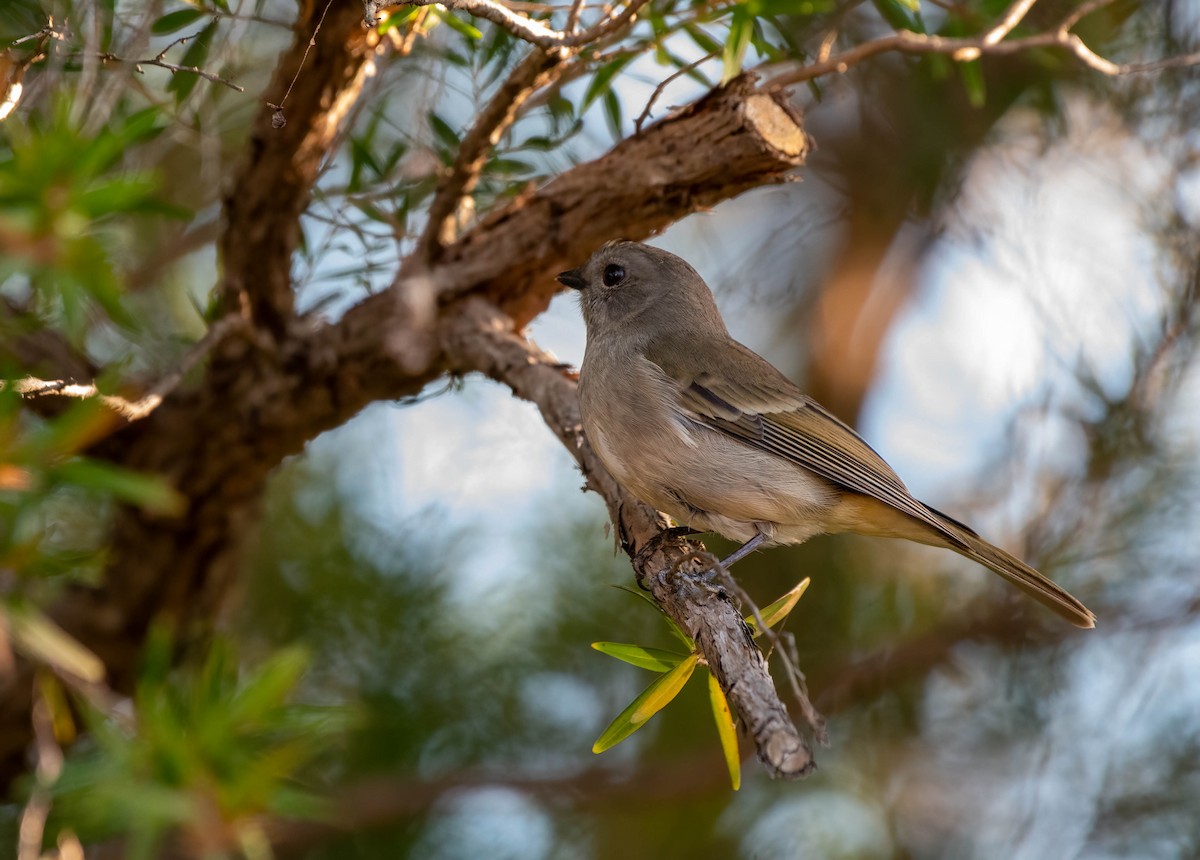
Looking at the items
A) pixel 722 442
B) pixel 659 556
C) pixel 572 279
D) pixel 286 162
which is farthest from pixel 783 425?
pixel 286 162

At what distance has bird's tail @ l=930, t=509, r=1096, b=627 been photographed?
3.27 metres

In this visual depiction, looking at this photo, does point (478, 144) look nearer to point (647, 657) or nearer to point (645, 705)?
point (647, 657)

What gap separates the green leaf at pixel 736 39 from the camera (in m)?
3.11

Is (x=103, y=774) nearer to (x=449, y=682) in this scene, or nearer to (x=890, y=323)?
(x=449, y=682)

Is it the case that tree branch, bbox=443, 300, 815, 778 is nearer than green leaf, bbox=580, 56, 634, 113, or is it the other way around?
tree branch, bbox=443, 300, 815, 778

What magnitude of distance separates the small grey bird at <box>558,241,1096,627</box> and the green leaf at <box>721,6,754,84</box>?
2.62 feet

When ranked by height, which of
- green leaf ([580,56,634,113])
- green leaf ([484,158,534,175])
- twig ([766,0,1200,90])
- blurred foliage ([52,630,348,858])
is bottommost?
blurred foliage ([52,630,348,858])

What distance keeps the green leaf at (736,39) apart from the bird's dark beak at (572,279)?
2.90 ft

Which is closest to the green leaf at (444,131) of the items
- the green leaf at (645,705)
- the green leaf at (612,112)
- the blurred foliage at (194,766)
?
the green leaf at (612,112)

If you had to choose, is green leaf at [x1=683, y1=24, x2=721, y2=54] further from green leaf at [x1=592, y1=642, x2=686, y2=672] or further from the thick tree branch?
green leaf at [x1=592, y1=642, x2=686, y2=672]

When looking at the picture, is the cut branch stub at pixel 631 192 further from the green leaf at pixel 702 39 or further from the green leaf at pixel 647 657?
the green leaf at pixel 647 657

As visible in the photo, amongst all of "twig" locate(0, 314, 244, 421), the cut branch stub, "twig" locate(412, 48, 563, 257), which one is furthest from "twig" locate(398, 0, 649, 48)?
"twig" locate(0, 314, 244, 421)

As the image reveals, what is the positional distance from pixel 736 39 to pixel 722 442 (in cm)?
116

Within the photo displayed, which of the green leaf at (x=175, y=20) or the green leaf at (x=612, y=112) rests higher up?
the green leaf at (x=612, y=112)
